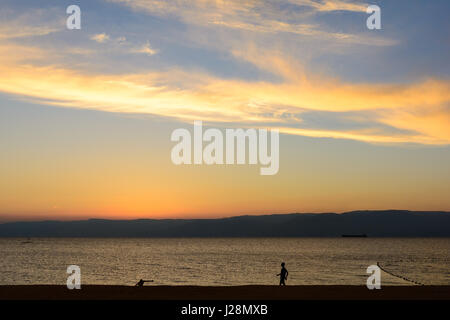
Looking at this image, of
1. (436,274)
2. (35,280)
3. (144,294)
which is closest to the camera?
(144,294)

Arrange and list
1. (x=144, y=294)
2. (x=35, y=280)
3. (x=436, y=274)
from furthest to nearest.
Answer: (x=436, y=274) < (x=35, y=280) < (x=144, y=294)

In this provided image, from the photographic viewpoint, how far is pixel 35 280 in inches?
3019
